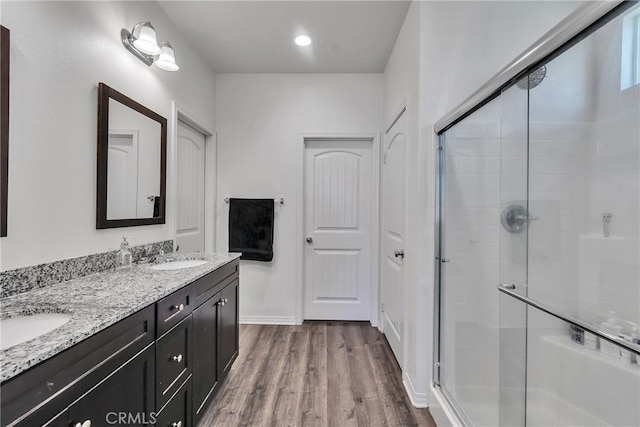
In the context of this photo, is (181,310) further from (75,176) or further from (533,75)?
(533,75)

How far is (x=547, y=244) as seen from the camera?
5.45ft

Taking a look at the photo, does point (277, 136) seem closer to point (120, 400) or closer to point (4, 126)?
point (4, 126)

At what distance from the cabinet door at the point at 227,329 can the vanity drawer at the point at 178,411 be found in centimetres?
38

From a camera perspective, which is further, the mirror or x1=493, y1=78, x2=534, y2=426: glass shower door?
the mirror

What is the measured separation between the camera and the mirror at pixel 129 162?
5.13 ft

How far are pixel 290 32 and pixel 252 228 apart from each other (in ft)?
5.97

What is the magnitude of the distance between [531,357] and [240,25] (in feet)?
9.74

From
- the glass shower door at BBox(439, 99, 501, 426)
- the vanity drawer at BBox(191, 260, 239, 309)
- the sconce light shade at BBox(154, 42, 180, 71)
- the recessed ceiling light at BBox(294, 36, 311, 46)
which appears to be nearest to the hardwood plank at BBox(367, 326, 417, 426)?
the glass shower door at BBox(439, 99, 501, 426)

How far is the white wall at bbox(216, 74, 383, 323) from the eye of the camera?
3.08 meters

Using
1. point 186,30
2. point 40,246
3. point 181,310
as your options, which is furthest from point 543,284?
point 186,30

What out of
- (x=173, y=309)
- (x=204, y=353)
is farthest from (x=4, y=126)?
(x=204, y=353)

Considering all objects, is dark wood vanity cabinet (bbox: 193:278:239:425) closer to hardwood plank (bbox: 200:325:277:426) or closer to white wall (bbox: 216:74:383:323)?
hardwood plank (bbox: 200:325:277:426)

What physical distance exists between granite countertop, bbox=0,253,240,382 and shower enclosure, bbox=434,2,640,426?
60.9 inches

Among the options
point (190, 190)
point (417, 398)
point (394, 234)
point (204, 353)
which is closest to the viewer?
point (204, 353)
